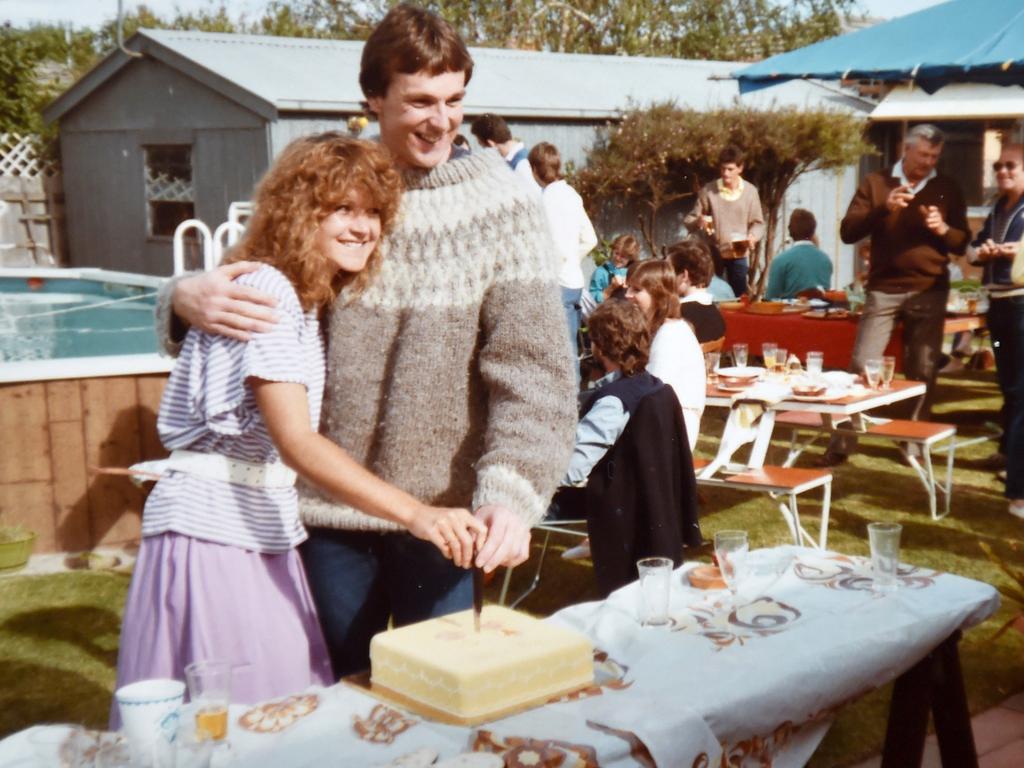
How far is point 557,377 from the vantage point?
1993 millimetres

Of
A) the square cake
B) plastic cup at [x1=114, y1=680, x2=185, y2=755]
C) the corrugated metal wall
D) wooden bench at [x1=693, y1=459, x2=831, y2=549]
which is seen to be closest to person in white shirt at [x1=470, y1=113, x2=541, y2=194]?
wooden bench at [x1=693, y1=459, x2=831, y2=549]

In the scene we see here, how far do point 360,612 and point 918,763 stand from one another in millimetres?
1137

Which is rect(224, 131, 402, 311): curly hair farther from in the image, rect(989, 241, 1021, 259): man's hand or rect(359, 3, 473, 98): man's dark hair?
rect(989, 241, 1021, 259): man's hand

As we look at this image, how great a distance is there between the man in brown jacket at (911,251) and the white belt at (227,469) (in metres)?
5.42

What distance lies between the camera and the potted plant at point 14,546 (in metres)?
5.18

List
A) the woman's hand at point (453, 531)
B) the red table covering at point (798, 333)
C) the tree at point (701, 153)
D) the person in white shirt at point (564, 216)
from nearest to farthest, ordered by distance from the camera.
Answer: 1. the woman's hand at point (453, 531)
2. the red table covering at point (798, 333)
3. the person in white shirt at point (564, 216)
4. the tree at point (701, 153)

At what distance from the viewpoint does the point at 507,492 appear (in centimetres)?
190

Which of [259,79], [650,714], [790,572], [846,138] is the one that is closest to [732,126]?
[846,138]

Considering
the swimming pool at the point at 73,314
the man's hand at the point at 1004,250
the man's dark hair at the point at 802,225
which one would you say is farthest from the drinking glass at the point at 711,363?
the swimming pool at the point at 73,314

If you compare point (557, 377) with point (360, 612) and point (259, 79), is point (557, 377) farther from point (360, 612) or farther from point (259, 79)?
point (259, 79)

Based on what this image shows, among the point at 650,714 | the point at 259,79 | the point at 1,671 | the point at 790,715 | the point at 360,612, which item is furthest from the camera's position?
the point at 259,79

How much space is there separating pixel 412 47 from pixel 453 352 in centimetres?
49

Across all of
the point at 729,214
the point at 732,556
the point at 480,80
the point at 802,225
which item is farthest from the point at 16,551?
the point at 480,80

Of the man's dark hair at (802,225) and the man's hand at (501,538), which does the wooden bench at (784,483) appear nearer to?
the man's hand at (501,538)
